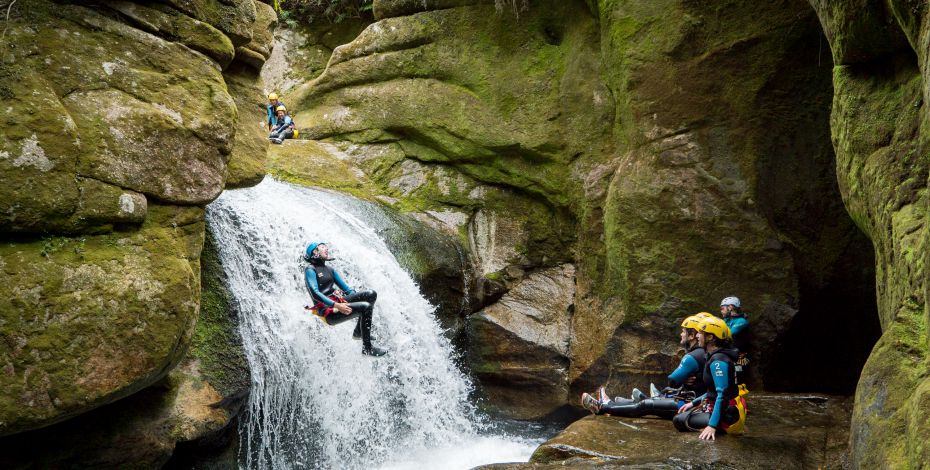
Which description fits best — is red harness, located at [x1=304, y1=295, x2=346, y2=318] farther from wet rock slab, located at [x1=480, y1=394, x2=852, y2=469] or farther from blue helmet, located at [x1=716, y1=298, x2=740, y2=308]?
blue helmet, located at [x1=716, y1=298, x2=740, y2=308]

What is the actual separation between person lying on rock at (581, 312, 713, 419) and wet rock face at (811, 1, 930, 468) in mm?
1695

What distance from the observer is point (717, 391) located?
260 inches

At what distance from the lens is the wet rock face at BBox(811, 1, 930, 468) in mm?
4520

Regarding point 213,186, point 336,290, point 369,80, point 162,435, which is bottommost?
point 162,435

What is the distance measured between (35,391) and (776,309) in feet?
26.5

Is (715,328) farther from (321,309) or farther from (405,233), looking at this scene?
(405,233)

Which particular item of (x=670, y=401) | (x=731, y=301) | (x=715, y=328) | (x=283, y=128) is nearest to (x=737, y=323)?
(x=731, y=301)

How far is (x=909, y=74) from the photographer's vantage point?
560 centimetres

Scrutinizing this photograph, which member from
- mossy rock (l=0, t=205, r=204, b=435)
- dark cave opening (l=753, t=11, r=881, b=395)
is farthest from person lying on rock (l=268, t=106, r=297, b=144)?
dark cave opening (l=753, t=11, r=881, b=395)

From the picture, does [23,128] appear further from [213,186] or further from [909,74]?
[909,74]

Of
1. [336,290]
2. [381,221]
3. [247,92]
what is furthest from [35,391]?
[381,221]

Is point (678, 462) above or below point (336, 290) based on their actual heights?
below

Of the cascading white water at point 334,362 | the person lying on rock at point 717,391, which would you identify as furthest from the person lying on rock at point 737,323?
the cascading white water at point 334,362

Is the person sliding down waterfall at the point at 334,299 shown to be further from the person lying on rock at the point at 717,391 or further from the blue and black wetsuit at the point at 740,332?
the blue and black wetsuit at the point at 740,332
